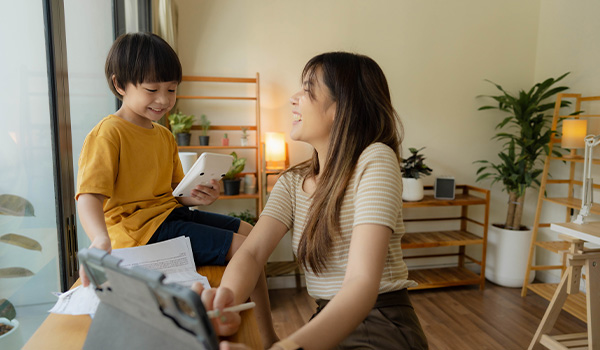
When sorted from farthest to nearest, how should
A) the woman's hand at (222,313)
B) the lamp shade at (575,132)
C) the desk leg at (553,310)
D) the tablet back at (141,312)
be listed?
the lamp shade at (575,132) < the desk leg at (553,310) < the woman's hand at (222,313) < the tablet back at (141,312)

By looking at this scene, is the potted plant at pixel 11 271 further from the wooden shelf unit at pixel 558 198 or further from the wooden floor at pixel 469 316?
the wooden shelf unit at pixel 558 198

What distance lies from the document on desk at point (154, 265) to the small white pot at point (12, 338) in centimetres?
30

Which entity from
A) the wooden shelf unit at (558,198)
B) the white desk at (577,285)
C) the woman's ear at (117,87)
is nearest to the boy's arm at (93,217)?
the woman's ear at (117,87)

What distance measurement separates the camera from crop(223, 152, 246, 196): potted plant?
2.90 metres

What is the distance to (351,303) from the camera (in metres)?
0.82

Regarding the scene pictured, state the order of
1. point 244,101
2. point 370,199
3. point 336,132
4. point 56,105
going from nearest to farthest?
point 370,199 → point 336,132 → point 56,105 → point 244,101

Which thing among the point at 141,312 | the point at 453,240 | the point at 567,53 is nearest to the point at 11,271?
the point at 141,312

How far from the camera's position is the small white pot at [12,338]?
101cm

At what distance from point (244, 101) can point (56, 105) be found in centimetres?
200

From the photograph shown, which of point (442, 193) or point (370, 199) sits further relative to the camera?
point (442, 193)

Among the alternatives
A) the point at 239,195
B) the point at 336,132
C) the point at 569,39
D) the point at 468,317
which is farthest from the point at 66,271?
the point at 569,39

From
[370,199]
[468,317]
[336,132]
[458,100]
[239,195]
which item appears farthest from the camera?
[458,100]

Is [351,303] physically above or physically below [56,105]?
below

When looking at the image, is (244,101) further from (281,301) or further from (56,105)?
(56,105)
